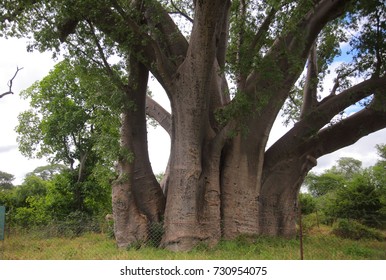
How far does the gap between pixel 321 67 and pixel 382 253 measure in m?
6.03

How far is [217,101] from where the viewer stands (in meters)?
10.5

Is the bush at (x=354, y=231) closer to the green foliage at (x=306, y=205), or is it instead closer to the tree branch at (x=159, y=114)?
the green foliage at (x=306, y=205)

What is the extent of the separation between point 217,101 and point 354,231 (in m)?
6.67

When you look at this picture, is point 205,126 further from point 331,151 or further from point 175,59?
point 331,151

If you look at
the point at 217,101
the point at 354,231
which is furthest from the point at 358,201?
the point at 217,101

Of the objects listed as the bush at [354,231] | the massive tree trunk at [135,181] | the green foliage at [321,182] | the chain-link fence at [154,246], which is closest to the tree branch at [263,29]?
the massive tree trunk at [135,181]

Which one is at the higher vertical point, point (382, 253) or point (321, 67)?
point (321, 67)

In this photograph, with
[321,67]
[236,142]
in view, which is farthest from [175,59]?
[321,67]

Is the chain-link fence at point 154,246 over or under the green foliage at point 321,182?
under

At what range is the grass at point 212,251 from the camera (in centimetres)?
783

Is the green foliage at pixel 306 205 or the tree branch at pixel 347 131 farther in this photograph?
the green foliage at pixel 306 205

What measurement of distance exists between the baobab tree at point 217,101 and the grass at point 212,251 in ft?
1.64

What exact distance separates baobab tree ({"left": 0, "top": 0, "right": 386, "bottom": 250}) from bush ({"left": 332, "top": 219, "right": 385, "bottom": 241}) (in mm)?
2839

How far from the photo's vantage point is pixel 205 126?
975cm
